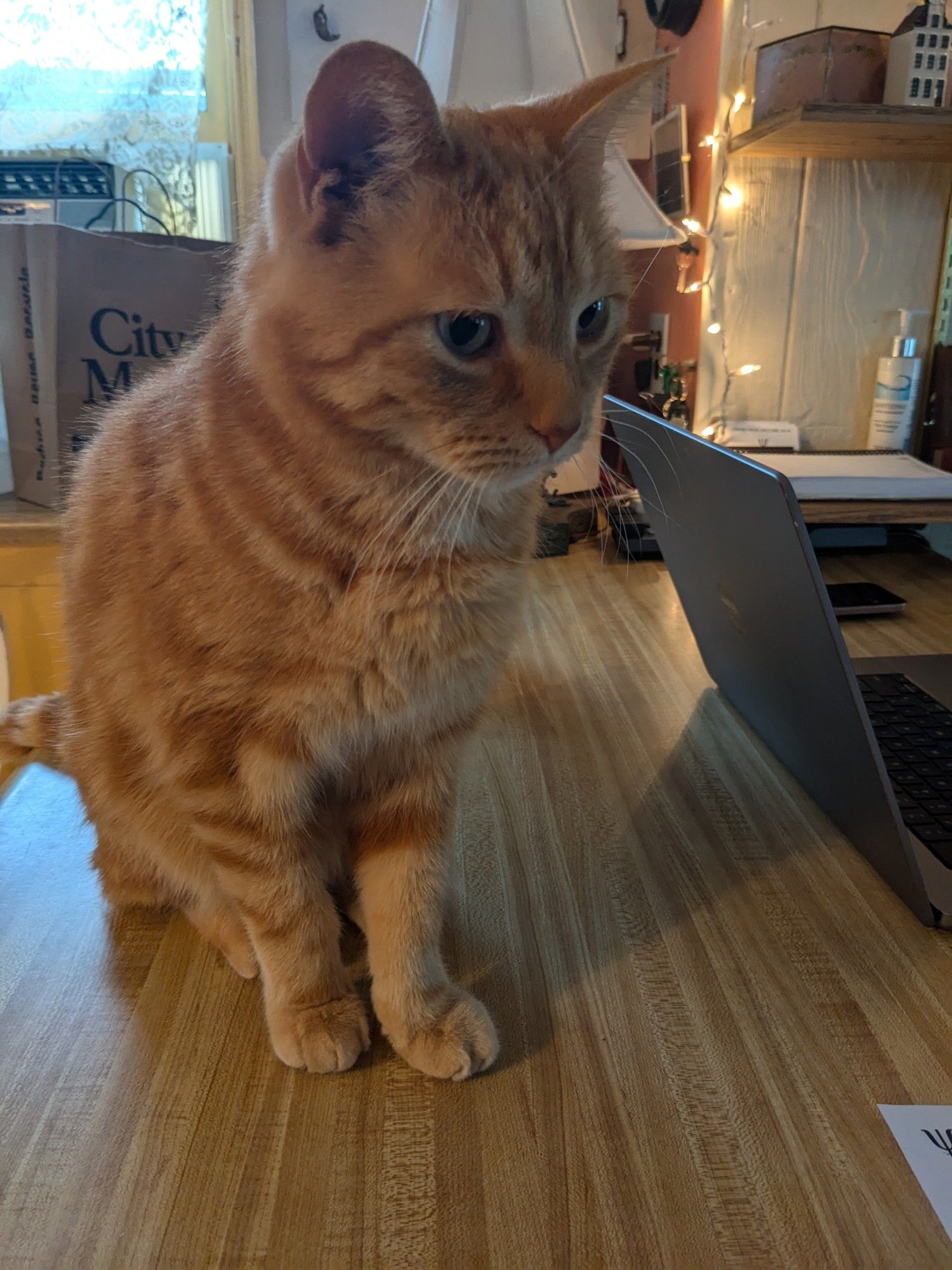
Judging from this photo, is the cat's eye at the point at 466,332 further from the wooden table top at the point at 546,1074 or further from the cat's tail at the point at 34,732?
the cat's tail at the point at 34,732

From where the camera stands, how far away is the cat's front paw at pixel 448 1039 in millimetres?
579

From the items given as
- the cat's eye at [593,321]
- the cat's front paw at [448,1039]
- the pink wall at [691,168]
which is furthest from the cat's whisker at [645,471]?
the pink wall at [691,168]

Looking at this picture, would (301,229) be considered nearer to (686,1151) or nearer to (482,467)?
(482,467)

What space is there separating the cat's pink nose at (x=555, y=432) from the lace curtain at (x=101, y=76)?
1.82 m

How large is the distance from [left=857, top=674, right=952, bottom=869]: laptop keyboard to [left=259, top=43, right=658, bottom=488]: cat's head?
1.50ft

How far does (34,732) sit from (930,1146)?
0.90 meters

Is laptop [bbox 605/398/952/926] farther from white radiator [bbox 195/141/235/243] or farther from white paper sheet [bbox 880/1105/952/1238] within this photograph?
white radiator [bbox 195/141/235/243]

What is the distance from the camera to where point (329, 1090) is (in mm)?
579

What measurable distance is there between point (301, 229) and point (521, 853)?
1.82 feet

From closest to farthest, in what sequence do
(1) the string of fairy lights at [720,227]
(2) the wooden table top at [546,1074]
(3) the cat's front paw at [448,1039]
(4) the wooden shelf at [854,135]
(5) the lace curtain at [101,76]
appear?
(2) the wooden table top at [546,1074], (3) the cat's front paw at [448,1039], (4) the wooden shelf at [854,135], (1) the string of fairy lights at [720,227], (5) the lace curtain at [101,76]

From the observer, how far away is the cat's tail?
0.94 m

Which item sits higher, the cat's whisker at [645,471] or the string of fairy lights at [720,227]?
the string of fairy lights at [720,227]

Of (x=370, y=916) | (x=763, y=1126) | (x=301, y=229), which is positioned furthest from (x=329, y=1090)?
(x=301, y=229)

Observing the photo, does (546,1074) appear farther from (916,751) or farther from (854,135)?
(854,135)
